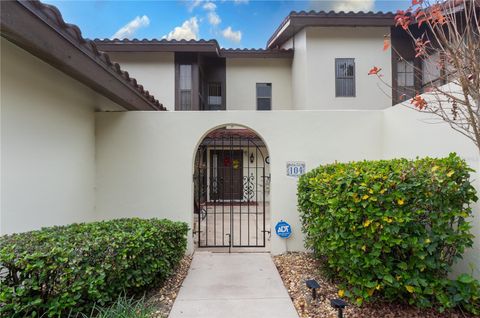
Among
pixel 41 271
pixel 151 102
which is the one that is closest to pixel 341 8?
pixel 151 102

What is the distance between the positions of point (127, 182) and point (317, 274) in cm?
391

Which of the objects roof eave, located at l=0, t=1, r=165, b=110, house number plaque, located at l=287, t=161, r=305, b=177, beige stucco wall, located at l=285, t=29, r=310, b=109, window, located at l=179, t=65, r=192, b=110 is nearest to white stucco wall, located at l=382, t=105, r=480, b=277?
house number plaque, located at l=287, t=161, r=305, b=177

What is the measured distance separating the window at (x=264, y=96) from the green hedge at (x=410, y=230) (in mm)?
8676

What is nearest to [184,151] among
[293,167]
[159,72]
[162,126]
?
[162,126]

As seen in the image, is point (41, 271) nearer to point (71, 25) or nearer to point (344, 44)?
point (71, 25)

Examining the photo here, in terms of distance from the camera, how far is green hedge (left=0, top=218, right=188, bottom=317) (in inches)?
104

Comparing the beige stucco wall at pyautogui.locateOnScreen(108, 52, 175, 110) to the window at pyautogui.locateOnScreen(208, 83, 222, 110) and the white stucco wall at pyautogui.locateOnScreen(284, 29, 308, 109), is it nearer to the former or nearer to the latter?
the window at pyautogui.locateOnScreen(208, 83, 222, 110)

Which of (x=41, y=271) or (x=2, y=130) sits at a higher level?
(x=2, y=130)

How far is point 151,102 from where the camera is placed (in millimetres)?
6410

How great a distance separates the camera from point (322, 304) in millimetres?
3473

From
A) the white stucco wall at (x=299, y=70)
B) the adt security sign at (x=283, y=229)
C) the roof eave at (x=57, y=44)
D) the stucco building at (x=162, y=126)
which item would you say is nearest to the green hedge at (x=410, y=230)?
the stucco building at (x=162, y=126)

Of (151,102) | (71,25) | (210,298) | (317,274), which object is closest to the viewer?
(71,25)

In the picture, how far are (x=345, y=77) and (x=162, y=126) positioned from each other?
730 centimetres

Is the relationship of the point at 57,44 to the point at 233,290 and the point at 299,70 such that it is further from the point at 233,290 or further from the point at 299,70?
the point at 299,70
